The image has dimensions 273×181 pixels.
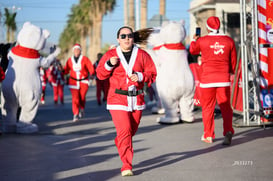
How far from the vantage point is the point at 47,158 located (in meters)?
7.68

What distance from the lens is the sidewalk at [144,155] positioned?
6.35 m

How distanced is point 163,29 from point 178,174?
6.09m

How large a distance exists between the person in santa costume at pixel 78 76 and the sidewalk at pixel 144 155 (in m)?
1.67

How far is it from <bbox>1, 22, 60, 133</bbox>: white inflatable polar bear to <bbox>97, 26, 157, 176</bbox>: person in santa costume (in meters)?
4.42

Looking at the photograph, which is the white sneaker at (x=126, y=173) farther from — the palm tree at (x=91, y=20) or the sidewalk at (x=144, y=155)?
the palm tree at (x=91, y=20)

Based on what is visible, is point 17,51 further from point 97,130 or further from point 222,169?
point 222,169

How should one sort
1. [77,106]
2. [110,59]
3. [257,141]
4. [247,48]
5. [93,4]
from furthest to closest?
[93,4] → [77,106] → [247,48] → [257,141] → [110,59]

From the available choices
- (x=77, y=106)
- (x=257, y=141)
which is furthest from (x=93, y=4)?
(x=257, y=141)

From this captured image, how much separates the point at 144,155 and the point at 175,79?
4.07 metres

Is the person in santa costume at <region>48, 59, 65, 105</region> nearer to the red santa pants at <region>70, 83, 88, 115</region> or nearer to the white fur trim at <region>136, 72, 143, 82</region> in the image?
the red santa pants at <region>70, 83, 88, 115</region>

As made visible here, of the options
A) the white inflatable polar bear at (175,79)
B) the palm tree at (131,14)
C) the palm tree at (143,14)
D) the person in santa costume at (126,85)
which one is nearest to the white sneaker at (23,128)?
the white inflatable polar bear at (175,79)

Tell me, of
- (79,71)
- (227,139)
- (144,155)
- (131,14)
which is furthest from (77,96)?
(131,14)

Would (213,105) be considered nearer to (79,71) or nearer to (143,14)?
(79,71)

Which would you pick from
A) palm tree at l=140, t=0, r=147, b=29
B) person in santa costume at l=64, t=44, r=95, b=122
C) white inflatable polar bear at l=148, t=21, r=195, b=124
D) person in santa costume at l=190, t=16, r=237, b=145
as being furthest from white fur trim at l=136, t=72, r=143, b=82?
palm tree at l=140, t=0, r=147, b=29
